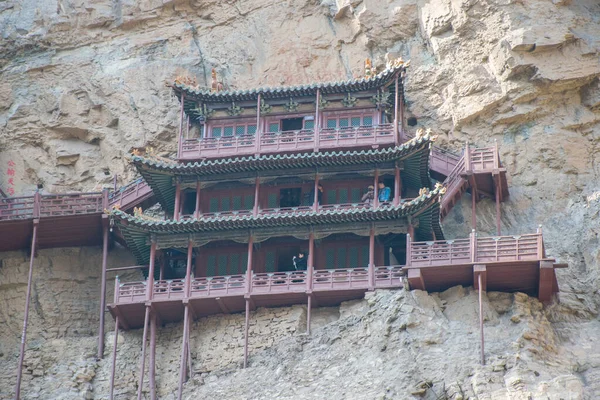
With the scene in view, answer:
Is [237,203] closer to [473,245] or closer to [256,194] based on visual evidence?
[256,194]

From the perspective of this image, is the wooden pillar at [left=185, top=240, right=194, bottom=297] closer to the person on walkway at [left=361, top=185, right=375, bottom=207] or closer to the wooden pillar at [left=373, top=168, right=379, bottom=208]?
the person on walkway at [left=361, top=185, right=375, bottom=207]

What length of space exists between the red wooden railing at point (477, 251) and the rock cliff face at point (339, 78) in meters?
1.22

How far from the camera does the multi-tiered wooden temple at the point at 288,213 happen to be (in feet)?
152

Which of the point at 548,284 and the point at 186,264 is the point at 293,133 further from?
the point at 548,284

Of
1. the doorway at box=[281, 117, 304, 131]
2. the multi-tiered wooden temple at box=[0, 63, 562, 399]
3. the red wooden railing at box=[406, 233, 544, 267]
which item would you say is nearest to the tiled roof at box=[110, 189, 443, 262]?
the multi-tiered wooden temple at box=[0, 63, 562, 399]

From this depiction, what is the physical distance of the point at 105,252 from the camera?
49969 millimetres

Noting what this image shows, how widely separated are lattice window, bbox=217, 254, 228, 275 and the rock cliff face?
219 centimetres

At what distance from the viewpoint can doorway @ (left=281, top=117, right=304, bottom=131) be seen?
52.1 meters

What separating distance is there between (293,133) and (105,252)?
7563mm

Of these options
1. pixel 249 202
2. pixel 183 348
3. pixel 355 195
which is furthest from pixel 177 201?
pixel 355 195

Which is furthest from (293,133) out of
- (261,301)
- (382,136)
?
(261,301)

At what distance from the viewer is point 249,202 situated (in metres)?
50.4

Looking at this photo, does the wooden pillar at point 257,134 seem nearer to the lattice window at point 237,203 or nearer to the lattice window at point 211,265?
the lattice window at point 237,203

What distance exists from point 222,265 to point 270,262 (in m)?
1.63
